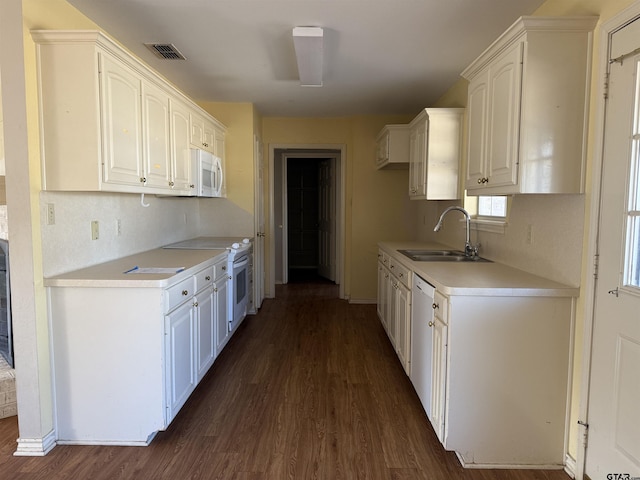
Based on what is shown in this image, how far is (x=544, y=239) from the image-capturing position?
7.23 feet

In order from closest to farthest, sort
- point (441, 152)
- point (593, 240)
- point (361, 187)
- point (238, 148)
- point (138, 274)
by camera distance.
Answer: point (593, 240) < point (138, 274) < point (441, 152) < point (238, 148) < point (361, 187)

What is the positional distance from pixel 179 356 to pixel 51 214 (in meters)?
1.04

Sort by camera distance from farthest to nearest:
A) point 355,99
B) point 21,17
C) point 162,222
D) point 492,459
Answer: point 355,99, point 162,222, point 492,459, point 21,17

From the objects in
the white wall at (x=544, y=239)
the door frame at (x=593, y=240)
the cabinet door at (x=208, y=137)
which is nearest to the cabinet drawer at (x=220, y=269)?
the cabinet door at (x=208, y=137)

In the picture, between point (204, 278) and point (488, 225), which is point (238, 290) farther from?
point (488, 225)

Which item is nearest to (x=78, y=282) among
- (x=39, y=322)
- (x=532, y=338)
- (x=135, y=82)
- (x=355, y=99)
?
(x=39, y=322)

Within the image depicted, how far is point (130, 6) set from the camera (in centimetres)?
233

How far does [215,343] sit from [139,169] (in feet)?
4.71

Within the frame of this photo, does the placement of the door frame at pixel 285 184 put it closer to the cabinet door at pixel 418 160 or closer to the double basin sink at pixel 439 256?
the cabinet door at pixel 418 160

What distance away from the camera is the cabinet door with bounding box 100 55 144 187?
6.81 ft

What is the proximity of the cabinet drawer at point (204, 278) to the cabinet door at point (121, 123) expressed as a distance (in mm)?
710

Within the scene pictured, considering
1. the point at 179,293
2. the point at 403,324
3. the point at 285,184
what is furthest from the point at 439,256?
the point at 285,184

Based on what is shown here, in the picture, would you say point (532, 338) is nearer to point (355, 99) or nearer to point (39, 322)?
point (39, 322)

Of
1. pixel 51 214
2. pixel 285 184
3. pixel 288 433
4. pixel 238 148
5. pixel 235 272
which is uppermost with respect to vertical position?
pixel 238 148
